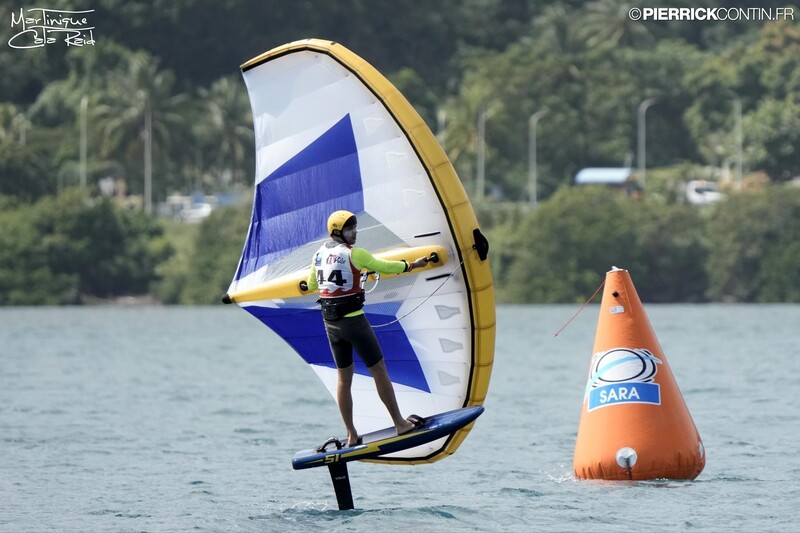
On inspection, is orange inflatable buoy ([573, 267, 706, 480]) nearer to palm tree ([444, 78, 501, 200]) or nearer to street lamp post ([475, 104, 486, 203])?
street lamp post ([475, 104, 486, 203])

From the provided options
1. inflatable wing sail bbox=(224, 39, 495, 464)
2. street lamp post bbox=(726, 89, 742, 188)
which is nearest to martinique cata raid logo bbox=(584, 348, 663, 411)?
inflatable wing sail bbox=(224, 39, 495, 464)

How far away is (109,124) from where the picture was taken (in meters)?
83.7

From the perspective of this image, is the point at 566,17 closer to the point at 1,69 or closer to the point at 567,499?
the point at 1,69

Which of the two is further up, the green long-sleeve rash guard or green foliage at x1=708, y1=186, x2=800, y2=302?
the green long-sleeve rash guard

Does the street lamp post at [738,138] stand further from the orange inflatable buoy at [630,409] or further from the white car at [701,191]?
the orange inflatable buoy at [630,409]

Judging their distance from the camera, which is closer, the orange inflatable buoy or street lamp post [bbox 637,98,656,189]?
the orange inflatable buoy

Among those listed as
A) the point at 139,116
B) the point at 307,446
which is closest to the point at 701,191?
the point at 139,116

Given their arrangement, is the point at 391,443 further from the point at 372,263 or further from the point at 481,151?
the point at 481,151

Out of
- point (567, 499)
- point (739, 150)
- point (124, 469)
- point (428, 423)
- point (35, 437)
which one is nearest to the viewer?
point (428, 423)

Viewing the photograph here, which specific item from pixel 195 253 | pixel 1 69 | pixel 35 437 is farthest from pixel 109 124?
pixel 35 437

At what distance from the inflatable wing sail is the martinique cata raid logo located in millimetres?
1283

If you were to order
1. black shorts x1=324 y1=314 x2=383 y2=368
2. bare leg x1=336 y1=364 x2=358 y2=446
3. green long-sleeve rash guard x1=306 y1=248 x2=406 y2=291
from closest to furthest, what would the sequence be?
green long-sleeve rash guard x1=306 y1=248 x2=406 y2=291, black shorts x1=324 y1=314 x2=383 y2=368, bare leg x1=336 y1=364 x2=358 y2=446

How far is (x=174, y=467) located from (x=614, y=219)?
48116 millimetres

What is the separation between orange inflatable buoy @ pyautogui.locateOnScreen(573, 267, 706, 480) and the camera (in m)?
14.0
